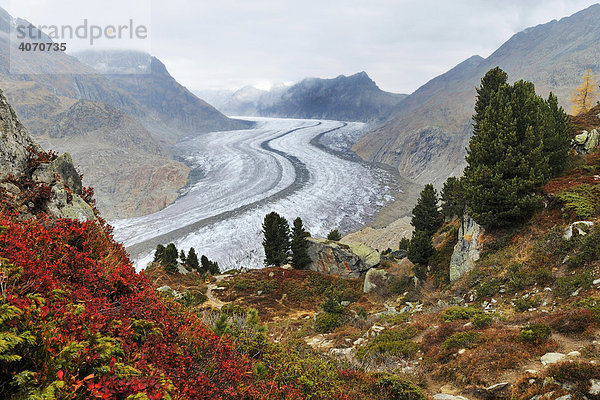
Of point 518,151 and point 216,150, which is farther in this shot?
point 216,150

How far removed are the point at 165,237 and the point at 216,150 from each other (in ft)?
239

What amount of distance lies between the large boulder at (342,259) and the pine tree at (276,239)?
11.6 ft

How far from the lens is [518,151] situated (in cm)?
1634

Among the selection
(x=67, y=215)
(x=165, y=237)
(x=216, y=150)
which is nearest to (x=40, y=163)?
(x=67, y=215)

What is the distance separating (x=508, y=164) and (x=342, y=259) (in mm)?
19283

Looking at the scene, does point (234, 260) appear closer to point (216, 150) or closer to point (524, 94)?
point (524, 94)

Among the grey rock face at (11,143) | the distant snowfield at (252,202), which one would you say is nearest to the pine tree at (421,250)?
the grey rock face at (11,143)

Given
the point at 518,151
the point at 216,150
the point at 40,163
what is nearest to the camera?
the point at 40,163

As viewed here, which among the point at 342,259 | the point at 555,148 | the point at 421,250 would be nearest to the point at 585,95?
the point at 555,148

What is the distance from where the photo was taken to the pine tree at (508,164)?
15797 mm

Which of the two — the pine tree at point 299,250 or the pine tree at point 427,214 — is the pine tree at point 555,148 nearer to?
the pine tree at point 427,214

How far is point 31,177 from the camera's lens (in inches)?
353

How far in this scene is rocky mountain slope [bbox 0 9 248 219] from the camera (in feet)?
263

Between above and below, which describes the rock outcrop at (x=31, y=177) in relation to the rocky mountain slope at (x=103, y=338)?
above
